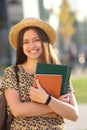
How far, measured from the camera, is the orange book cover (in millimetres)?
3746

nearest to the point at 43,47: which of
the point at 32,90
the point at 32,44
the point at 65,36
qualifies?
the point at 32,44

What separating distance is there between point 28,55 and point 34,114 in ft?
1.45

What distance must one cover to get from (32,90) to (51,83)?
14 cm

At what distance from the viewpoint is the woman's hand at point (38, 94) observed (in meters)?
3.68

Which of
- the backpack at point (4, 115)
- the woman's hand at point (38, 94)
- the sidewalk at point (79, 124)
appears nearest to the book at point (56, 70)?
the woman's hand at point (38, 94)

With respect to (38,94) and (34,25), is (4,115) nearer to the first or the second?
(38,94)

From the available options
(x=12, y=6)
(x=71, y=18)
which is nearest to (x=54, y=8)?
(x=71, y=18)

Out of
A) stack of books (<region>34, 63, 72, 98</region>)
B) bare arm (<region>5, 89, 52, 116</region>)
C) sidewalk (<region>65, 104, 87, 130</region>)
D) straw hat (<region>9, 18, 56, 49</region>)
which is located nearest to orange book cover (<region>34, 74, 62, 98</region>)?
stack of books (<region>34, 63, 72, 98</region>)

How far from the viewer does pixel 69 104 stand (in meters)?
3.81

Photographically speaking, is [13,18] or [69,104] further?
[13,18]

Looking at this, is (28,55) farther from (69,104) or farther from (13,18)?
(13,18)

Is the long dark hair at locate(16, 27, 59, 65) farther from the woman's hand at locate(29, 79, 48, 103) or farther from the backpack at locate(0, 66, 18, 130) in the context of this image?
the woman's hand at locate(29, 79, 48, 103)

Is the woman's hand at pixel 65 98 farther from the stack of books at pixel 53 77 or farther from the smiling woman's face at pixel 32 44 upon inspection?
the smiling woman's face at pixel 32 44

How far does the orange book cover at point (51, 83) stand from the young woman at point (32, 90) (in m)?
0.04
